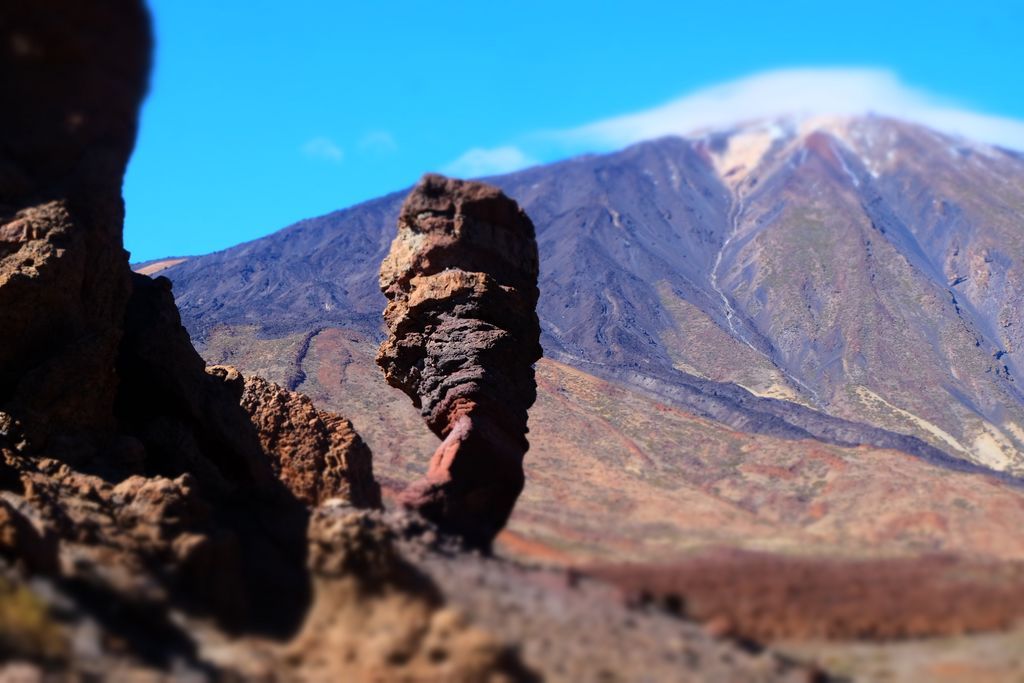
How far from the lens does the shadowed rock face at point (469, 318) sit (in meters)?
13.8

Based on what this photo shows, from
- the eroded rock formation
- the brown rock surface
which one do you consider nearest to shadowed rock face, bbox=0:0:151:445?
the eroded rock formation

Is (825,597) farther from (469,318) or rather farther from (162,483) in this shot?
(469,318)

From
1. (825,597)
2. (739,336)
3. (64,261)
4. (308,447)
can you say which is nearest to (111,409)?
(64,261)

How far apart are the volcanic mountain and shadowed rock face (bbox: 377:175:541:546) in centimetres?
132

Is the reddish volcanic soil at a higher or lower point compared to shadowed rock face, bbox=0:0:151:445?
lower

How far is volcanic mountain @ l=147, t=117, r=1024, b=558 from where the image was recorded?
24.7 m

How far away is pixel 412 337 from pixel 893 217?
110 metres

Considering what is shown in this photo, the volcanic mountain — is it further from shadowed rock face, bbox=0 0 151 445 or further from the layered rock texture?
shadowed rock face, bbox=0 0 151 445

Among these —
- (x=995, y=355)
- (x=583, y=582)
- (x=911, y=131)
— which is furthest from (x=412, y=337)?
(x=911, y=131)

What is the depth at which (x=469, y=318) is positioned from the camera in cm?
1400

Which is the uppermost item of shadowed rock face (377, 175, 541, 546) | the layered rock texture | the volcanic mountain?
the volcanic mountain

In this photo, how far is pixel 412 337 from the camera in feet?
47.6

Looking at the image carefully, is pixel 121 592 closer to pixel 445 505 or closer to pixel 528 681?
pixel 528 681

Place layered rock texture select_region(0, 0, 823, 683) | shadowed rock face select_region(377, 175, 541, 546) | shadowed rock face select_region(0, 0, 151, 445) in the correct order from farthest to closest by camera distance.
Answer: shadowed rock face select_region(377, 175, 541, 546), shadowed rock face select_region(0, 0, 151, 445), layered rock texture select_region(0, 0, 823, 683)
